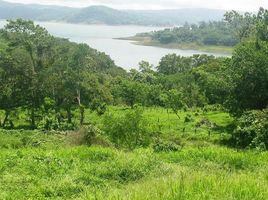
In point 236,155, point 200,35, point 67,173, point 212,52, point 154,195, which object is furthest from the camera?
point 200,35

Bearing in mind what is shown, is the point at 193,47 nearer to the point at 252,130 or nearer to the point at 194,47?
the point at 194,47

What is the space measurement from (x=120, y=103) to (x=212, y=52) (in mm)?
86181

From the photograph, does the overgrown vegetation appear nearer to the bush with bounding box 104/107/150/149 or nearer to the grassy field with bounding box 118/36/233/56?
the bush with bounding box 104/107/150/149

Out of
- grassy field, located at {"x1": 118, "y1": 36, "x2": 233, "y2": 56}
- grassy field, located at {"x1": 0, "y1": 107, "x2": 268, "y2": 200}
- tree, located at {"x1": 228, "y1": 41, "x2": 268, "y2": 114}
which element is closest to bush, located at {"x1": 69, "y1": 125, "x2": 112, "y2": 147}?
grassy field, located at {"x1": 0, "y1": 107, "x2": 268, "y2": 200}

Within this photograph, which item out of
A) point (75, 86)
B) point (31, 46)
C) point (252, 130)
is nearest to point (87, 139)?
point (252, 130)

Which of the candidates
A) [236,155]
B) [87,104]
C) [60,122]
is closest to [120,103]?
[87,104]

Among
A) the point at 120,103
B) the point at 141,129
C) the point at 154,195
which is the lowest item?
the point at 120,103

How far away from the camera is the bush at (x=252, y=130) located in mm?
23311

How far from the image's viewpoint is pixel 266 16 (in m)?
60.3

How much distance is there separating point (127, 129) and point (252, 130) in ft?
24.6

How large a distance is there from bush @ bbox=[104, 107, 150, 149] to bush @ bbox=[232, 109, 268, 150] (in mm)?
6090

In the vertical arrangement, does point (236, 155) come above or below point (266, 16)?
below

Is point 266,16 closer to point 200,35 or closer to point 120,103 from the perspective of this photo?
point 120,103

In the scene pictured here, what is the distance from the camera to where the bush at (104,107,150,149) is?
25375mm
